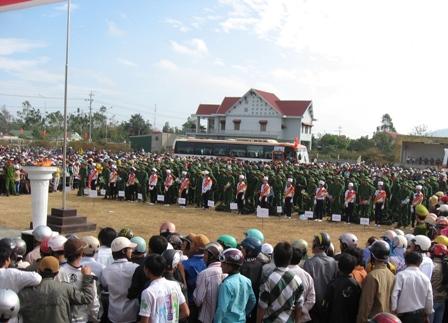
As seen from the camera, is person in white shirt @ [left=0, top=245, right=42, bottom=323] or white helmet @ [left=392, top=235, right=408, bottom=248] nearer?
person in white shirt @ [left=0, top=245, right=42, bottom=323]

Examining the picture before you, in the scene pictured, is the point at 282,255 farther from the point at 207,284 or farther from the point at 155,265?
the point at 155,265

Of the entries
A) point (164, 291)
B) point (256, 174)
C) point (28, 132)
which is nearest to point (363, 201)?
point (256, 174)

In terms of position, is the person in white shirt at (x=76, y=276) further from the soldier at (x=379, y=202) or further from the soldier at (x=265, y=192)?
the soldier at (x=379, y=202)

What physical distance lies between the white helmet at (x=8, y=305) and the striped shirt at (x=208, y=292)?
1.82m

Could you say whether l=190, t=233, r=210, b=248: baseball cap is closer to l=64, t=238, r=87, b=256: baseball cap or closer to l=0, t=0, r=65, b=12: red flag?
l=64, t=238, r=87, b=256: baseball cap

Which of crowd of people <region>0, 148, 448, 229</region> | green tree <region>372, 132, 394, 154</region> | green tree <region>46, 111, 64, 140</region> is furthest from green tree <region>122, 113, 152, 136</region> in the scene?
crowd of people <region>0, 148, 448, 229</region>

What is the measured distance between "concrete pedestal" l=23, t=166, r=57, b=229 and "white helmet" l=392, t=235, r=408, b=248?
25.0 ft

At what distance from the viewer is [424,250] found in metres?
5.70

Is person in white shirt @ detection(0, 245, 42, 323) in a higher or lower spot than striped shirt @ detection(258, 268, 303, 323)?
higher

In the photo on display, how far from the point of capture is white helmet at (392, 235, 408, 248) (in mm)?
6078

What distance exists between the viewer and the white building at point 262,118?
175 ft

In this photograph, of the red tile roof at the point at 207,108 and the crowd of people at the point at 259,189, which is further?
the red tile roof at the point at 207,108

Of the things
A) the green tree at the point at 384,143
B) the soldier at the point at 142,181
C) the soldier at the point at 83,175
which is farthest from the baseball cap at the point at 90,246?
the green tree at the point at 384,143

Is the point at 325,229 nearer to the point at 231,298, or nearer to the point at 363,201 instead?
the point at 363,201
